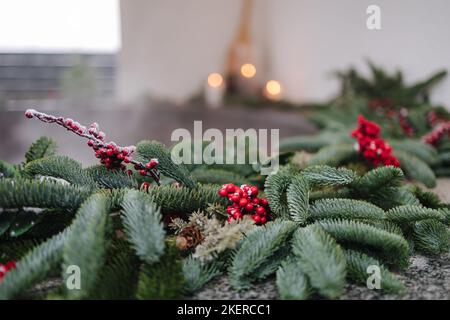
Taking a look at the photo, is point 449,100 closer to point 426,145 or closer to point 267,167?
point 426,145

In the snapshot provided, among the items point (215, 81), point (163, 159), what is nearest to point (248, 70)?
point (215, 81)

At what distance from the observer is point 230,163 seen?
800 mm

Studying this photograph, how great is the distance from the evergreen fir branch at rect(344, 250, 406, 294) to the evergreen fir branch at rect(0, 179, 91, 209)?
1.04ft

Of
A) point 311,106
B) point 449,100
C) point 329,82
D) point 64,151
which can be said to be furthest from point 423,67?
point 64,151

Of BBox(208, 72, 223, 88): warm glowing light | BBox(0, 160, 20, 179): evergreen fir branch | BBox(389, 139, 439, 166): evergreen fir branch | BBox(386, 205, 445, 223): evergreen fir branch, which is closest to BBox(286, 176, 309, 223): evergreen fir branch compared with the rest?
BBox(386, 205, 445, 223): evergreen fir branch

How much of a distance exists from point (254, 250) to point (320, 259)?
0.25 ft

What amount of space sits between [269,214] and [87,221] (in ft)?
0.82

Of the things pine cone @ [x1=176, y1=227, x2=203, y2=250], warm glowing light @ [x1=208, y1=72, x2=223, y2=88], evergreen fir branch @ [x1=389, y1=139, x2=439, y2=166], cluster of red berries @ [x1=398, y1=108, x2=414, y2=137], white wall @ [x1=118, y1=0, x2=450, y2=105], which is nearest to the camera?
pine cone @ [x1=176, y1=227, x2=203, y2=250]

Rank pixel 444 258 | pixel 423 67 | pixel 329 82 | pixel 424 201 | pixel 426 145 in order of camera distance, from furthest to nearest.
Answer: pixel 329 82 < pixel 423 67 < pixel 426 145 < pixel 424 201 < pixel 444 258

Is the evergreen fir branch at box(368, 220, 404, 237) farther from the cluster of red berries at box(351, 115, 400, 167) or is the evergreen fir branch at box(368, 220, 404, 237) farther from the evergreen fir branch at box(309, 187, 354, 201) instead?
the cluster of red berries at box(351, 115, 400, 167)

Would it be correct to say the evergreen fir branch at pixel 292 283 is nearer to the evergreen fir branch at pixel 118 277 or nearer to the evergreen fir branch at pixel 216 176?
the evergreen fir branch at pixel 118 277

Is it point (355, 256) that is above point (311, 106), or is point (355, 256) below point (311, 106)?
below

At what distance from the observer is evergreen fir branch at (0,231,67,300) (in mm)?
435
